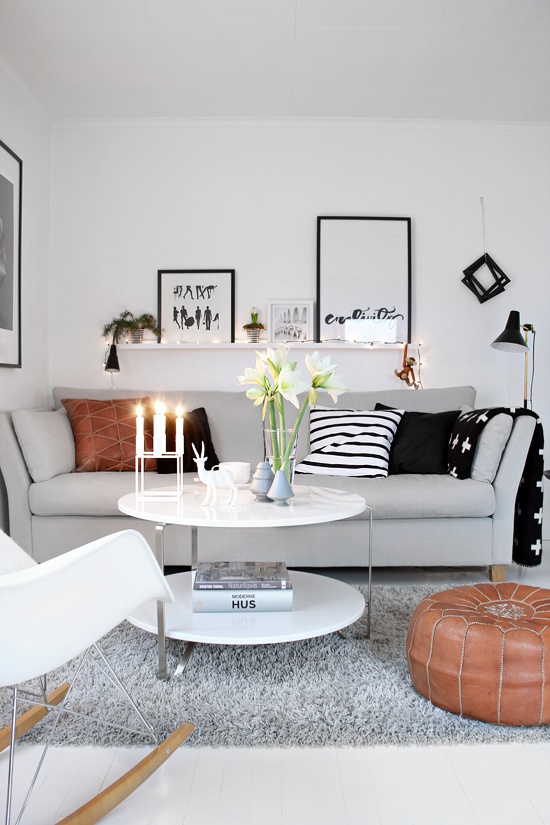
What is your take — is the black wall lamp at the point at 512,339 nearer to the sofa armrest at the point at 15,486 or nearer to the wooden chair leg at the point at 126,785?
the sofa armrest at the point at 15,486

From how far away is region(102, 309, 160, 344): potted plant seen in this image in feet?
13.5

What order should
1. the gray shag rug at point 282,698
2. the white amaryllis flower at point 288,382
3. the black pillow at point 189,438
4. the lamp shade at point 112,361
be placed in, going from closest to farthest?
1. the gray shag rug at point 282,698
2. the white amaryllis flower at point 288,382
3. the black pillow at point 189,438
4. the lamp shade at point 112,361

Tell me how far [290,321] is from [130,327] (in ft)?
3.26

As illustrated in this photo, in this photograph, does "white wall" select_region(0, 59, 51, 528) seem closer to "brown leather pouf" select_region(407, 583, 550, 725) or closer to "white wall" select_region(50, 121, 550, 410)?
"white wall" select_region(50, 121, 550, 410)

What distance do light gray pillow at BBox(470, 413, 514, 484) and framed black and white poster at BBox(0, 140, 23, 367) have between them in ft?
7.99

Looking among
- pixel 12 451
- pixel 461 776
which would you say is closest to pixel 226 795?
pixel 461 776

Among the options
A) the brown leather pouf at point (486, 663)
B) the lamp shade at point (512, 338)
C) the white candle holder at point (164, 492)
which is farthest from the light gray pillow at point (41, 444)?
the lamp shade at point (512, 338)

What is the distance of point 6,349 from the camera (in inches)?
139

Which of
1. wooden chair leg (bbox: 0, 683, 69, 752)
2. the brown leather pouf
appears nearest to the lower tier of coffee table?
the brown leather pouf

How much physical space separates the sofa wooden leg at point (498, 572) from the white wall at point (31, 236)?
259 cm

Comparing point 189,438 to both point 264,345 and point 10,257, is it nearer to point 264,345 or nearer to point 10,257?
point 264,345

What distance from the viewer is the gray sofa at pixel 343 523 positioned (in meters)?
3.01

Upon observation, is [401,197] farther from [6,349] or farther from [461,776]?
[461,776]

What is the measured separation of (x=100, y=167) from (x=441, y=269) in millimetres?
2256
